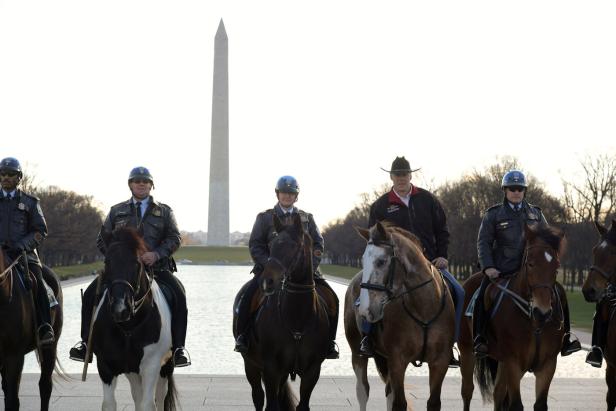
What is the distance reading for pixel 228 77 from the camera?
310ft

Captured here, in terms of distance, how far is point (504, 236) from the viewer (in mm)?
11250

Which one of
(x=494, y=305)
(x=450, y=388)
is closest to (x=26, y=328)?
(x=494, y=305)

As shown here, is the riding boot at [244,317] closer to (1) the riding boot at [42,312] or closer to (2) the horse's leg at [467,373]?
(1) the riding boot at [42,312]

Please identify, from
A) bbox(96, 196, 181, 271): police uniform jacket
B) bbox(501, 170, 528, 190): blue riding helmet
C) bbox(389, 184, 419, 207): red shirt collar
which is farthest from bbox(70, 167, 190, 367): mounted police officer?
bbox(501, 170, 528, 190): blue riding helmet

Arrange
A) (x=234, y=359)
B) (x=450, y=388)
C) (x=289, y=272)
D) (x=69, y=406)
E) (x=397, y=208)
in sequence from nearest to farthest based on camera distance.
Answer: (x=289, y=272)
(x=397, y=208)
(x=69, y=406)
(x=450, y=388)
(x=234, y=359)

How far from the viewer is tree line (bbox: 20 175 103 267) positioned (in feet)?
267

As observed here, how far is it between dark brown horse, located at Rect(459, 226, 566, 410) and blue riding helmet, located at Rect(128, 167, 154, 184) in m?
4.40

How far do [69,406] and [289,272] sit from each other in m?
5.04

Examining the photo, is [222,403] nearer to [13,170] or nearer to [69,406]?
[69,406]

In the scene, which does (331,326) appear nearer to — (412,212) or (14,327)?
(412,212)

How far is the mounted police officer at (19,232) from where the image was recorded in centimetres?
1108

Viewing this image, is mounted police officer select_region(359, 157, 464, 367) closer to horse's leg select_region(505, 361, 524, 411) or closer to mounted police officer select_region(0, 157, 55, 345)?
horse's leg select_region(505, 361, 524, 411)

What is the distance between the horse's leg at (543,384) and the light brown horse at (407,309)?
1034 mm

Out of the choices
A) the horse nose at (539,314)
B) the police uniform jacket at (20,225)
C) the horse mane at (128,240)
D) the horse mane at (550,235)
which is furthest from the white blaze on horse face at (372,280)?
the police uniform jacket at (20,225)
